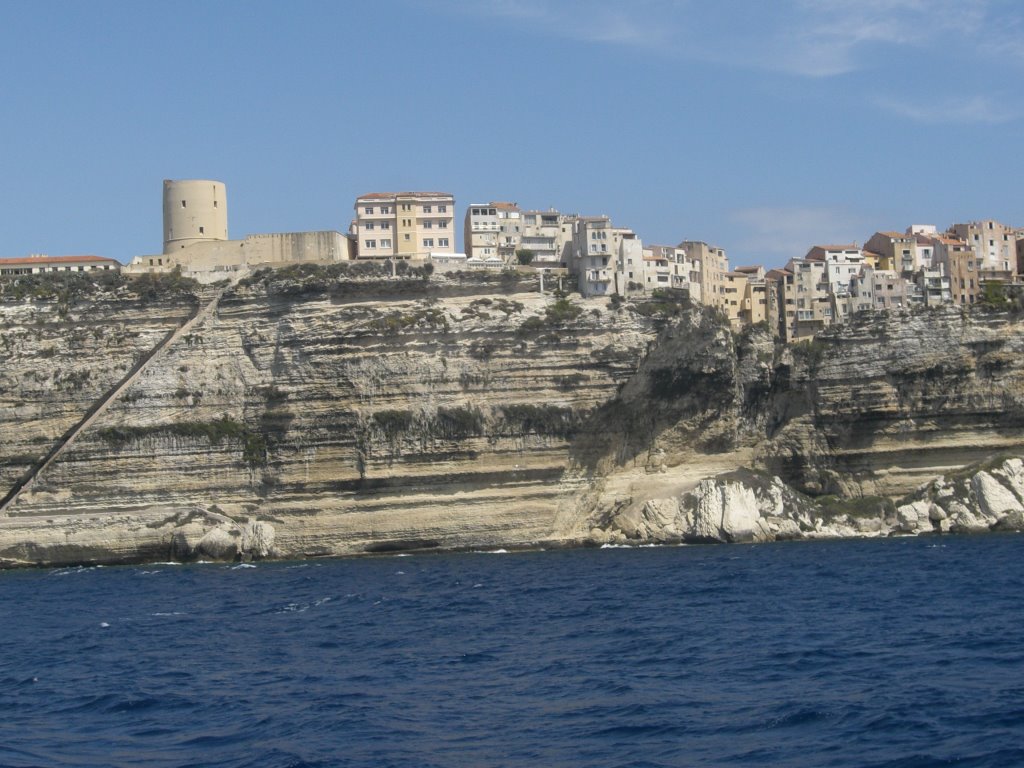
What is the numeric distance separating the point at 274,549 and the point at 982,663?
1528 inches

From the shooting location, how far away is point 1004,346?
66.0m

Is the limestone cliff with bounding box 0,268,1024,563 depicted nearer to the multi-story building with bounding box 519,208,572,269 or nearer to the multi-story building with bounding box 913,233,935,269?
the multi-story building with bounding box 519,208,572,269

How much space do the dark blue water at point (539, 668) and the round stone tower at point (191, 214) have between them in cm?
3000

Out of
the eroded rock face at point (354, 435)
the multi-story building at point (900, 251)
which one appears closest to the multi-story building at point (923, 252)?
the multi-story building at point (900, 251)

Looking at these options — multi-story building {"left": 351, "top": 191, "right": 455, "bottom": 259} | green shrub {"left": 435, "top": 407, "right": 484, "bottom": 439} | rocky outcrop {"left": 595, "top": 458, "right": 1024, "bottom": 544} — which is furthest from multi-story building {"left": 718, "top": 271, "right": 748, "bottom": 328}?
green shrub {"left": 435, "top": 407, "right": 484, "bottom": 439}

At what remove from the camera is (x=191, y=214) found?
255 feet

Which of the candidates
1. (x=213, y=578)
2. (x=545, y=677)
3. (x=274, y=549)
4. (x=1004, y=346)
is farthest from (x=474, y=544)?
(x=545, y=677)

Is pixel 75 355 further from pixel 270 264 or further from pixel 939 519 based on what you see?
pixel 939 519

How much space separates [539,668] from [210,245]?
48617mm

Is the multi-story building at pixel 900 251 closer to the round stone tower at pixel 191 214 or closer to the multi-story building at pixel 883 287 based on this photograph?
the multi-story building at pixel 883 287

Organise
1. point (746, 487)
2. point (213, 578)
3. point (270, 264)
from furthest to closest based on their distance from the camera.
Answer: point (270, 264)
point (746, 487)
point (213, 578)

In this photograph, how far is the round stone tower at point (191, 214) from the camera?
7756 centimetres

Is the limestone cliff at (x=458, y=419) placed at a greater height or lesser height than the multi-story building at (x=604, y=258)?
lesser

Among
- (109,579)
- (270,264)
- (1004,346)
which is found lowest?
(109,579)
